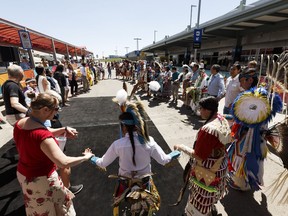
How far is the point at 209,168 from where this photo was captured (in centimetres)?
198

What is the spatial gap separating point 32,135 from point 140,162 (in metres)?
1.05

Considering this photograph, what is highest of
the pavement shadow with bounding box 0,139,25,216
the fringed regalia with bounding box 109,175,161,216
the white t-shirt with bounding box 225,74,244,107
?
the white t-shirt with bounding box 225,74,244,107

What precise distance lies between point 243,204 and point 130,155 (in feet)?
7.47

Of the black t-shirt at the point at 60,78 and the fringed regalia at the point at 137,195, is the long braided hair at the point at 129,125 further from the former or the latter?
the black t-shirt at the point at 60,78

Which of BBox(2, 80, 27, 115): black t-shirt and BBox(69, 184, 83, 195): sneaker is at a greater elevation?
BBox(2, 80, 27, 115): black t-shirt

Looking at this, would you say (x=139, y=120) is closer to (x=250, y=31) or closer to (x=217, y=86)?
(x=217, y=86)

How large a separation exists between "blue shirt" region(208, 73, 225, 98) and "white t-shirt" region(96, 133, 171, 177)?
13.2ft

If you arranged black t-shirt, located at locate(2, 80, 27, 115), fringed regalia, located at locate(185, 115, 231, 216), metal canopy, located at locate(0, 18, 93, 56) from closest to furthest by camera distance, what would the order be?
fringed regalia, located at locate(185, 115, 231, 216), black t-shirt, located at locate(2, 80, 27, 115), metal canopy, located at locate(0, 18, 93, 56)

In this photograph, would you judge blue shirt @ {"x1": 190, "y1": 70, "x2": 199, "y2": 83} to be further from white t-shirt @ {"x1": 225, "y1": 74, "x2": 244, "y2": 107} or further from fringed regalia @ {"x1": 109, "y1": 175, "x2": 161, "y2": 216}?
fringed regalia @ {"x1": 109, "y1": 175, "x2": 161, "y2": 216}

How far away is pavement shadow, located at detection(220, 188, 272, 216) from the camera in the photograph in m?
2.60

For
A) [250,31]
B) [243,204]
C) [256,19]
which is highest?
[256,19]

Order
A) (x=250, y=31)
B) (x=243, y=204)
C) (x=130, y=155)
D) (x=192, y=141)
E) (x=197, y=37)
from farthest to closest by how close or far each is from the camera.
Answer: (x=250, y=31)
(x=197, y=37)
(x=192, y=141)
(x=243, y=204)
(x=130, y=155)

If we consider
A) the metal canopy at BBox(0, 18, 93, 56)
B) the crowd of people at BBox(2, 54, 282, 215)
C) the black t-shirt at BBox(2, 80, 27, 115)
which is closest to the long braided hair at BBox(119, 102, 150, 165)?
the crowd of people at BBox(2, 54, 282, 215)

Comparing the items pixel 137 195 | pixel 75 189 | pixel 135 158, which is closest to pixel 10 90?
pixel 75 189
